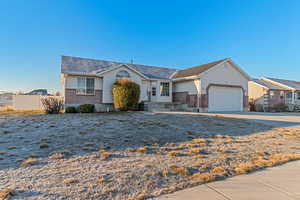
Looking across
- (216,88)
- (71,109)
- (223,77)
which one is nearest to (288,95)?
(223,77)

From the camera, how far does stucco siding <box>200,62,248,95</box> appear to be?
16.7 meters

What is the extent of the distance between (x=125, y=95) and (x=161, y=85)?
19.9ft

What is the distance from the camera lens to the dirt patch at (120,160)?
8.93 feet

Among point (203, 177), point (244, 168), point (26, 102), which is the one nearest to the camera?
point (203, 177)

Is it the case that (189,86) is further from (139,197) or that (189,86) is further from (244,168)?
(139,197)

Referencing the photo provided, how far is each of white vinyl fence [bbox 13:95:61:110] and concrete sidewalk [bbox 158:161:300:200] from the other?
21.2 m

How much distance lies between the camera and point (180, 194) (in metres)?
2.61

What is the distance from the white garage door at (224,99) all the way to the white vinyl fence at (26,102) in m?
19.5

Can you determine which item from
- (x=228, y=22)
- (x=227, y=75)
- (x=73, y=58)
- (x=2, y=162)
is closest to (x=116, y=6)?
(x=73, y=58)

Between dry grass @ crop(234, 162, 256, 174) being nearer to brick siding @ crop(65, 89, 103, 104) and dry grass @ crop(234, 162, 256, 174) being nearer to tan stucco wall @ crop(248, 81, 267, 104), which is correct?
brick siding @ crop(65, 89, 103, 104)

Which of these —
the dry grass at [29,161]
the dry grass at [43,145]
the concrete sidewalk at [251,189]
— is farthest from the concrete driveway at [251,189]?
the dry grass at [43,145]

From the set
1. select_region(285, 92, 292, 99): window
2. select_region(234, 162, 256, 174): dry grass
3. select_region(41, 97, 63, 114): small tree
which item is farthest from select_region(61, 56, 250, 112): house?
select_region(234, 162, 256, 174): dry grass

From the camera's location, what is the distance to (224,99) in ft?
58.6

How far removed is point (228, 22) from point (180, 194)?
19.8 metres
